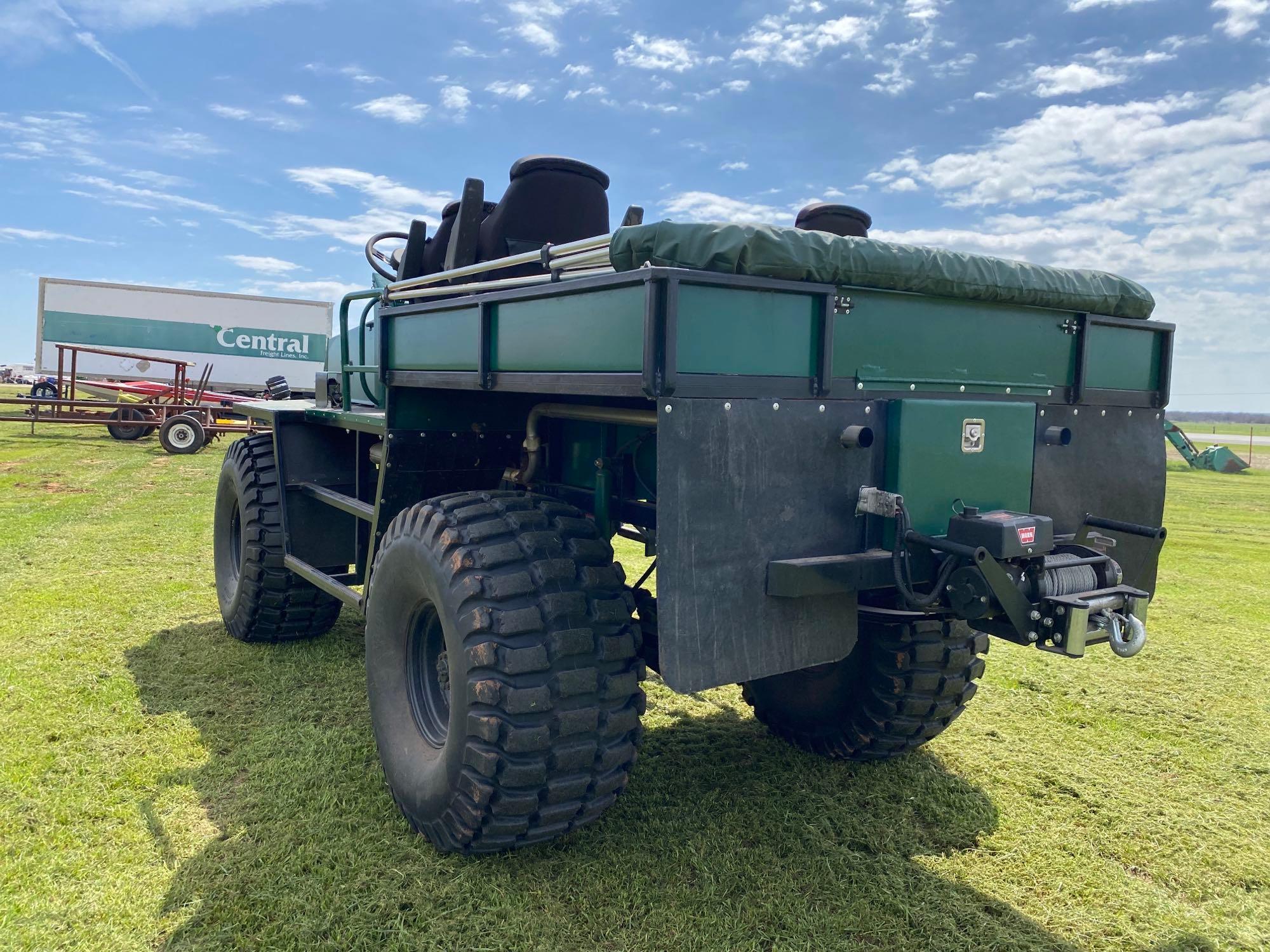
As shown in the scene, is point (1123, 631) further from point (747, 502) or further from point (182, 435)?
point (182, 435)

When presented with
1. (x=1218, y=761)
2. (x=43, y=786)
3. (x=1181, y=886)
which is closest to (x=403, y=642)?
(x=43, y=786)

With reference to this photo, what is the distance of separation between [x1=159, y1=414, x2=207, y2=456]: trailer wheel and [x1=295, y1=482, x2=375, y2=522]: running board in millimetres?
13577

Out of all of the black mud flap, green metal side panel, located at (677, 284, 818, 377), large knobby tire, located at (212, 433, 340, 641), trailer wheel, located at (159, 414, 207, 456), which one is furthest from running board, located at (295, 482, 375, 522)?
trailer wheel, located at (159, 414, 207, 456)

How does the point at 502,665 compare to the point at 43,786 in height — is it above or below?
above

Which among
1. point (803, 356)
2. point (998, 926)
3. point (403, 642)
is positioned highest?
point (803, 356)

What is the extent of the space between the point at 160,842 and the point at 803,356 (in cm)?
254

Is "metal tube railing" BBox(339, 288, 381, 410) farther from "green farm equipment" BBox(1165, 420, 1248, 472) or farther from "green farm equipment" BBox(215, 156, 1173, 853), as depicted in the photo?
"green farm equipment" BBox(1165, 420, 1248, 472)

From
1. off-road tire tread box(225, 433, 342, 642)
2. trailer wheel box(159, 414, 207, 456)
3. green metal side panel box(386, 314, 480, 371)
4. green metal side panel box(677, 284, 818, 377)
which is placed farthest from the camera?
trailer wheel box(159, 414, 207, 456)

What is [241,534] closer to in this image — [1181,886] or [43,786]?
[43,786]

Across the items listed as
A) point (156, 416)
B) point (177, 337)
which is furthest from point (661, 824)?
point (177, 337)

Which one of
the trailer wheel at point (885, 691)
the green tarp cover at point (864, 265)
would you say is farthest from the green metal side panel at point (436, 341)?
the trailer wheel at point (885, 691)

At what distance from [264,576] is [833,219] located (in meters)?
3.40

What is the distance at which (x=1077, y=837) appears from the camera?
324 centimetres

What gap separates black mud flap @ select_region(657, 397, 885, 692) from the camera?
2340 mm
